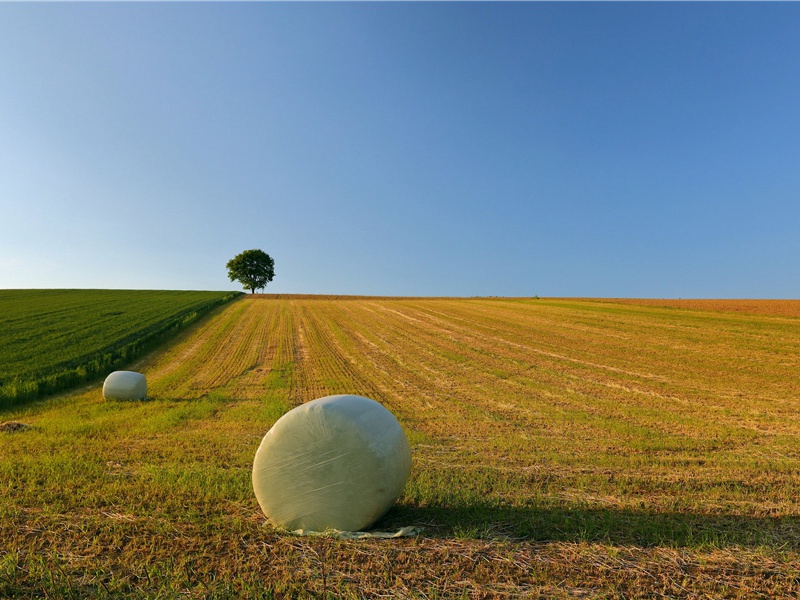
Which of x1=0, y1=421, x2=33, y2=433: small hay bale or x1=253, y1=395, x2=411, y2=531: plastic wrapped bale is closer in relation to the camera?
x1=253, y1=395, x2=411, y2=531: plastic wrapped bale

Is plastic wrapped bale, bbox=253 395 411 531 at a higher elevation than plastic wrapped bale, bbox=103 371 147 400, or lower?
higher

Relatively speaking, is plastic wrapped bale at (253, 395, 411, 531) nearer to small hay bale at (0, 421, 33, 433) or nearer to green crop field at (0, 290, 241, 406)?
small hay bale at (0, 421, 33, 433)

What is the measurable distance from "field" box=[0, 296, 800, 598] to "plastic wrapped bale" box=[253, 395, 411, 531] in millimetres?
281

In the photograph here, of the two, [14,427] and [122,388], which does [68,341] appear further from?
[14,427]

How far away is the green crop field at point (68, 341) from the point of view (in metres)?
14.8

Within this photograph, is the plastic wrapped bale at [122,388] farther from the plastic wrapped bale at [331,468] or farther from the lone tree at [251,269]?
the lone tree at [251,269]

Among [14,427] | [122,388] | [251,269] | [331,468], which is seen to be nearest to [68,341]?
[122,388]

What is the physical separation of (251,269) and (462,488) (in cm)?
8429

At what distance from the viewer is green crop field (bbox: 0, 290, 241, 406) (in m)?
14.8

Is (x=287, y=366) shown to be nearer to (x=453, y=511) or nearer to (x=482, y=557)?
(x=453, y=511)

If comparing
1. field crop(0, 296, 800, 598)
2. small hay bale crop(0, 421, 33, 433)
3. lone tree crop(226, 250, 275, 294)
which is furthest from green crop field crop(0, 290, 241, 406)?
lone tree crop(226, 250, 275, 294)

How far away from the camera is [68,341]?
21500 mm

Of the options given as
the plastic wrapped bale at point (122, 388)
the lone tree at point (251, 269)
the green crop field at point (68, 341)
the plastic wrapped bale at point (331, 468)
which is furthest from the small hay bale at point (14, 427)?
the lone tree at point (251, 269)

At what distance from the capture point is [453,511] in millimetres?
5590
